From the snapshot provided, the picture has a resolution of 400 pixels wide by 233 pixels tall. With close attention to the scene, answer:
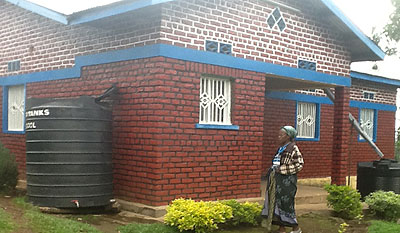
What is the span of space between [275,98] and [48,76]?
608 centimetres

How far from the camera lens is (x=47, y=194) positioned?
802 cm

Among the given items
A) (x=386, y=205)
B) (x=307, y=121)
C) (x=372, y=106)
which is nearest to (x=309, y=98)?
(x=307, y=121)

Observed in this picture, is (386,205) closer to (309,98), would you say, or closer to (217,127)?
(217,127)

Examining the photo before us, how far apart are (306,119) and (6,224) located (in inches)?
389

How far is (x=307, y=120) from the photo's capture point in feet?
47.2

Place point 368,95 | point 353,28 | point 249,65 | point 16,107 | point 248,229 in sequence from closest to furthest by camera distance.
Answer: point 248,229 → point 249,65 → point 353,28 → point 16,107 → point 368,95

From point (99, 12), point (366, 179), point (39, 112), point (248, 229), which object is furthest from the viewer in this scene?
point (366, 179)

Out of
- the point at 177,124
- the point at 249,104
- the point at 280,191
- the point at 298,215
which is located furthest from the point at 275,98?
the point at 280,191

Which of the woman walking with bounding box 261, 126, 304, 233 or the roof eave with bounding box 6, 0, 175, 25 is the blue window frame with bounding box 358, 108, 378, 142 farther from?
the roof eave with bounding box 6, 0, 175, 25

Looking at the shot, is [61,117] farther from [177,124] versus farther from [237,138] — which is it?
[237,138]

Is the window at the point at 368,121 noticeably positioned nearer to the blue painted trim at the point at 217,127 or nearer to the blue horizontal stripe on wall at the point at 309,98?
the blue horizontal stripe on wall at the point at 309,98

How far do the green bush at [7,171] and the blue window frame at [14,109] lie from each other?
7.81ft

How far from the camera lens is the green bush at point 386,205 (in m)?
9.31

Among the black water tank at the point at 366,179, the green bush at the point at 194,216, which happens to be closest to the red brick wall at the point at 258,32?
the black water tank at the point at 366,179
